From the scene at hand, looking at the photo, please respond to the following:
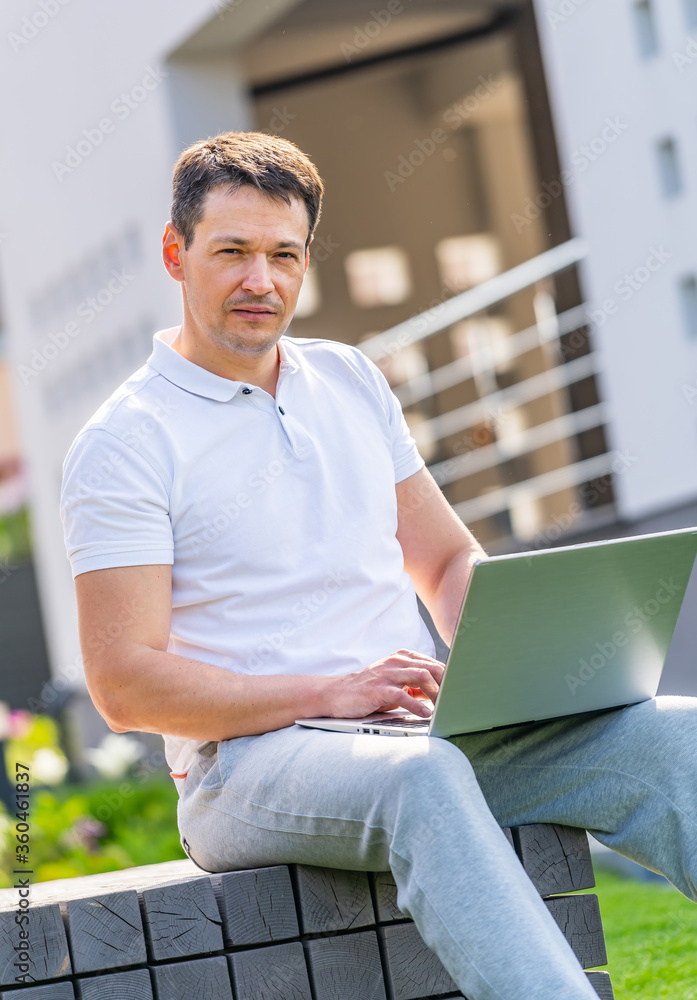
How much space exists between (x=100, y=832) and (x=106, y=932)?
11.2 feet

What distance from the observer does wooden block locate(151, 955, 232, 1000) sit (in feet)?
4.99

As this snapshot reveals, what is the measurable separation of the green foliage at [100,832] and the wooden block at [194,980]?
272cm

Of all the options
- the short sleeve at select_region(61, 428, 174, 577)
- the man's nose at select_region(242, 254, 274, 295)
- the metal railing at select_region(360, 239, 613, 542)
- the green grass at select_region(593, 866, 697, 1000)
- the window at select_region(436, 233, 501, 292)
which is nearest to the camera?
the short sleeve at select_region(61, 428, 174, 577)

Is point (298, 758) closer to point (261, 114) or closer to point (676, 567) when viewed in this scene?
point (676, 567)

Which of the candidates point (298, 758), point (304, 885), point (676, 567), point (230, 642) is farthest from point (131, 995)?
point (676, 567)

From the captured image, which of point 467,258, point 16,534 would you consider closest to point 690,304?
point 467,258

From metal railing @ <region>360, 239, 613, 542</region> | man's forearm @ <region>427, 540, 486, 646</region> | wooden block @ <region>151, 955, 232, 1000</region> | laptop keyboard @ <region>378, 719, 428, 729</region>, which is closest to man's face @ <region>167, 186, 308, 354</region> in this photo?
man's forearm @ <region>427, 540, 486, 646</region>

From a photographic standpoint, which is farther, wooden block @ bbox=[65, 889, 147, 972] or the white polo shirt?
the white polo shirt

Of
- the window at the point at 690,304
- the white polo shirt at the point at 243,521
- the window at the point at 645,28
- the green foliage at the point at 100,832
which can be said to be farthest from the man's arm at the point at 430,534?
the window at the point at 645,28

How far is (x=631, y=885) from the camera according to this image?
13.3 ft

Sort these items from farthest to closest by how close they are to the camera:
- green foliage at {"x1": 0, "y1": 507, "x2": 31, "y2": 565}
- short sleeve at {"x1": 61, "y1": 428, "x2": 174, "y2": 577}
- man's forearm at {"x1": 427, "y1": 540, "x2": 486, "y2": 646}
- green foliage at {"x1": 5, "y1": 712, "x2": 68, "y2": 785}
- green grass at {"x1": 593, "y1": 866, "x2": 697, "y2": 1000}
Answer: green foliage at {"x1": 0, "y1": 507, "x2": 31, "y2": 565} → green foliage at {"x1": 5, "y1": 712, "x2": 68, "y2": 785} → green grass at {"x1": 593, "y1": 866, "x2": 697, "y2": 1000} → man's forearm at {"x1": 427, "y1": 540, "x2": 486, "y2": 646} → short sleeve at {"x1": 61, "y1": 428, "x2": 174, "y2": 577}

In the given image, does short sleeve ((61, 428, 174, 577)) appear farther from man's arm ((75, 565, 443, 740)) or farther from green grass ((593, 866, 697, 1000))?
green grass ((593, 866, 697, 1000))

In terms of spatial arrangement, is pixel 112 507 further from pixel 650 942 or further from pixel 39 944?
pixel 650 942

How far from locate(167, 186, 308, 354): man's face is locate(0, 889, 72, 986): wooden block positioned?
33.8 inches
